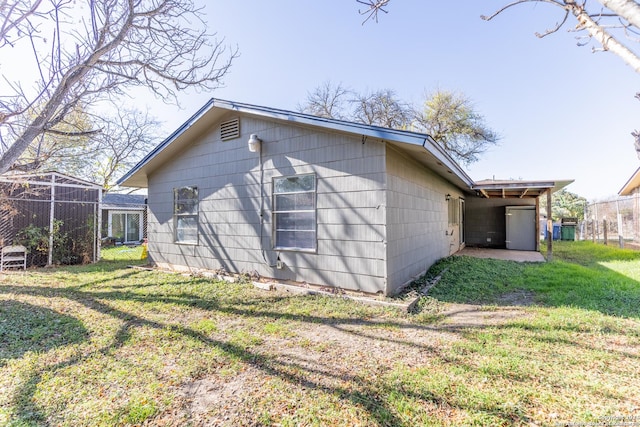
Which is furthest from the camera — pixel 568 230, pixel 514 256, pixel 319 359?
pixel 568 230

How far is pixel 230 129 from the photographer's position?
22.5 feet

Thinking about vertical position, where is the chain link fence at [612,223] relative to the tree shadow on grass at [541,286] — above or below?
above

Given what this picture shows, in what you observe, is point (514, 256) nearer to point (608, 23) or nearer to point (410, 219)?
point (410, 219)

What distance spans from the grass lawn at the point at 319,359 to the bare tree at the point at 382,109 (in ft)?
55.1

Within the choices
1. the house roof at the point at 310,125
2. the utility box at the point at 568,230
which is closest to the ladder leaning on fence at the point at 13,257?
the house roof at the point at 310,125

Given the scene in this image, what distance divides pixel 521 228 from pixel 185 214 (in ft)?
41.0

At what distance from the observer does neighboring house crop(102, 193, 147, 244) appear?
16.1 metres

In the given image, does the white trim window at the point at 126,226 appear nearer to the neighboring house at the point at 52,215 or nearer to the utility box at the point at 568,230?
the neighboring house at the point at 52,215

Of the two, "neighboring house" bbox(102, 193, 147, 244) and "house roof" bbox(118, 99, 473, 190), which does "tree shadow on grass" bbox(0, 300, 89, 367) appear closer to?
"house roof" bbox(118, 99, 473, 190)

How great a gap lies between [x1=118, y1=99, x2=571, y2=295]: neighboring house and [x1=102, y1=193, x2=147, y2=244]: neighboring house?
964 cm

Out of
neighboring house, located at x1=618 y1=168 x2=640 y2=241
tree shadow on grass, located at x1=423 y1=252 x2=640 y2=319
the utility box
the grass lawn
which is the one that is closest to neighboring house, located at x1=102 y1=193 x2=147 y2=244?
the grass lawn

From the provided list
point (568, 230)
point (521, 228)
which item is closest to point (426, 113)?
point (568, 230)

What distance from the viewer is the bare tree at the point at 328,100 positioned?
67.5 ft

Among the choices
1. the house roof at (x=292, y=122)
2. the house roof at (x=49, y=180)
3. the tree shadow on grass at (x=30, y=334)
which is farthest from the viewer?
the house roof at (x=49, y=180)
